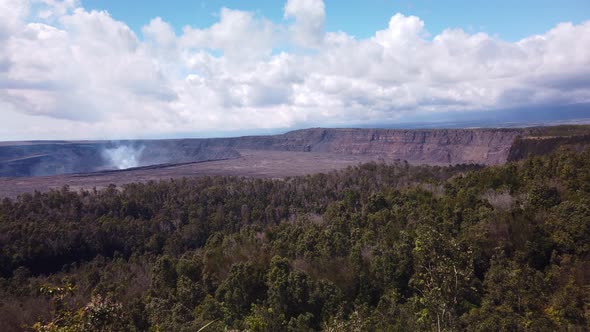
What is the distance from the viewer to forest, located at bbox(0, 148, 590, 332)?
11.9 meters

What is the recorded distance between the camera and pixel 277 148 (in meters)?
179

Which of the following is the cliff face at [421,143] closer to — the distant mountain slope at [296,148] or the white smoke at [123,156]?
the distant mountain slope at [296,148]

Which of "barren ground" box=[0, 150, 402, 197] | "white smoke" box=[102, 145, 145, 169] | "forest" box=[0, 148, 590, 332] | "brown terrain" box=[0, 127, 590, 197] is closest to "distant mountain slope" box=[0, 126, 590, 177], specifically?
"white smoke" box=[102, 145, 145, 169]

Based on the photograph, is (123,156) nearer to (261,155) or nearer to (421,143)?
(261,155)

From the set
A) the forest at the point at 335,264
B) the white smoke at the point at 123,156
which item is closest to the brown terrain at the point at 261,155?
the white smoke at the point at 123,156

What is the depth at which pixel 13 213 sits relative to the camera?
163 feet

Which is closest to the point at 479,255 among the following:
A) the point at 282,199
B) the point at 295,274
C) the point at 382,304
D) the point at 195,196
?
the point at 382,304

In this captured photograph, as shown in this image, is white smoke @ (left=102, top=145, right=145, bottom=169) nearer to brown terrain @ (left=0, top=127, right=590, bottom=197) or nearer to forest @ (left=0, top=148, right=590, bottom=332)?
brown terrain @ (left=0, top=127, right=590, bottom=197)

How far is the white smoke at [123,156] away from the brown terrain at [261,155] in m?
0.46

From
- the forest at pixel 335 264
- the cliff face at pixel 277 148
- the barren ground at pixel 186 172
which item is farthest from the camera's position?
the cliff face at pixel 277 148

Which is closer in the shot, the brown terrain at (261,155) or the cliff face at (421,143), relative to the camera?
the brown terrain at (261,155)

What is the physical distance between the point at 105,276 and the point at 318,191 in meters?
39.0

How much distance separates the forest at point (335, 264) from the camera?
11.9 metres

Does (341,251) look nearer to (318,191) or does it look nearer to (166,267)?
(166,267)
